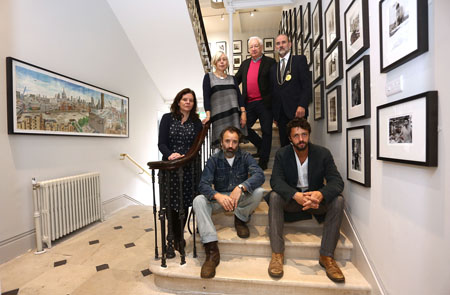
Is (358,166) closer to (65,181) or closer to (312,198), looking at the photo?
(312,198)

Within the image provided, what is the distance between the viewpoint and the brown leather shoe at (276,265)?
5.12 feet

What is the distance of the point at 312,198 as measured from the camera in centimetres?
161

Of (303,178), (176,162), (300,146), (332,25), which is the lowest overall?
(303,178)

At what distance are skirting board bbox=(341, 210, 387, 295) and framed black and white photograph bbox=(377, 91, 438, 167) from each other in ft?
2.31

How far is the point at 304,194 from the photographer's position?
5.47 ft

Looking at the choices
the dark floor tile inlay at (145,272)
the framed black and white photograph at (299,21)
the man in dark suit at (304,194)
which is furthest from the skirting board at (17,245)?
the framed black and white photograph at (299,21)

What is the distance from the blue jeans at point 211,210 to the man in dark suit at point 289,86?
916 mm

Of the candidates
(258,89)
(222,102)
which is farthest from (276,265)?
(258,89)

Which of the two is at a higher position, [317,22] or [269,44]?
[269,44]

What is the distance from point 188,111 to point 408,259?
1.83m

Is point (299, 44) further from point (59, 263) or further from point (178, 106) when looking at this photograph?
point (59, 263)

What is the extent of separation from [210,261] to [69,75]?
9.44ft

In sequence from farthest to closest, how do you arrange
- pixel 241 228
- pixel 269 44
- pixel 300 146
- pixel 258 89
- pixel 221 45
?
pixel 221 45
pixel 269 44
pixel 258 89
pixel 241 228
pixel 300 146

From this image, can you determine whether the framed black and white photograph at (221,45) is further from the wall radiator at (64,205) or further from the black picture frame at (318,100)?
the wall radiator at (64,205)
